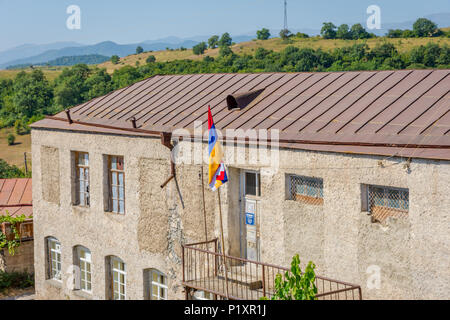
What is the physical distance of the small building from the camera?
76.5 feet

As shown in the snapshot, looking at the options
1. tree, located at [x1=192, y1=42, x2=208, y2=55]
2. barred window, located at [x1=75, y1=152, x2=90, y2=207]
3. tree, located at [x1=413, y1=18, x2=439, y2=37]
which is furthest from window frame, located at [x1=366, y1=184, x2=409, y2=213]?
tree, located at [x1=192, y1=42, x2=208, y2=55]

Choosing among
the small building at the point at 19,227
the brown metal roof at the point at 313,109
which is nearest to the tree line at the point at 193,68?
the small building at the point at 19,227

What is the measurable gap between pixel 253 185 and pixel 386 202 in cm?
368

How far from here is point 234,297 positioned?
13070 mm

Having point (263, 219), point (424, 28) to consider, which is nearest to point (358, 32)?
point (424, 28)

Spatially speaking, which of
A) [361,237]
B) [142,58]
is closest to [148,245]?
[361,237]

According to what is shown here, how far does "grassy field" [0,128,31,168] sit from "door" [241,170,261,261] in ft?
155

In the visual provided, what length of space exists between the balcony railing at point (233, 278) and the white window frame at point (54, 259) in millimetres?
6404

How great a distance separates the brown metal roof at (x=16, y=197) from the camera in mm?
24609

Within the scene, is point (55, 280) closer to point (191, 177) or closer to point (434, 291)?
point (191, 177)

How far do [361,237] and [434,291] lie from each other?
174 centimetres

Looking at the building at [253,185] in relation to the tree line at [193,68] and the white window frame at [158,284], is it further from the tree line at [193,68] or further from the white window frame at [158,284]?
the tree line at [193,68]

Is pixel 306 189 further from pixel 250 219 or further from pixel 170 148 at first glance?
pixel 170 148

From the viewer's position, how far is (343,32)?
260 ft
